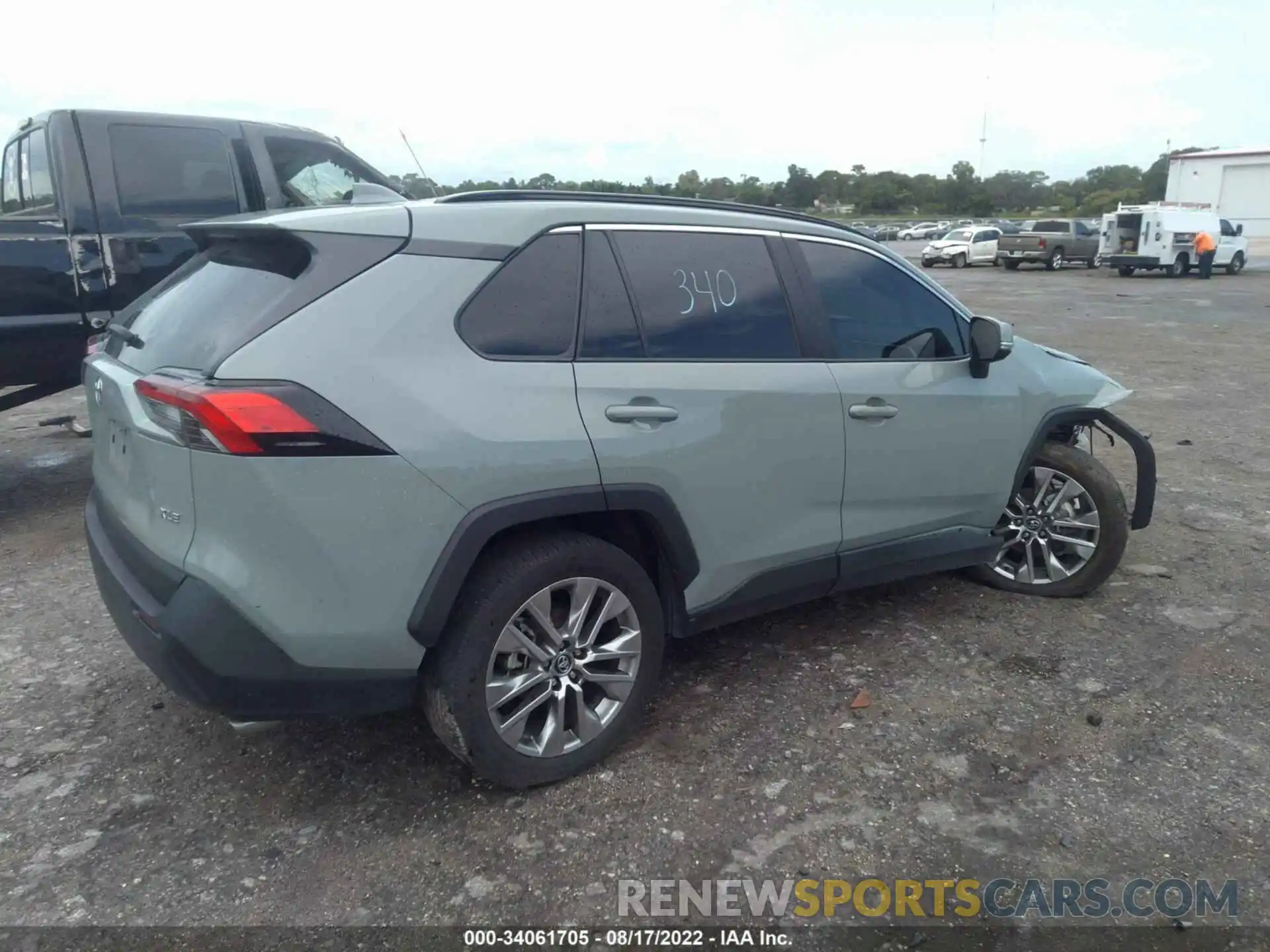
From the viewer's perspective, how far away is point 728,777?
123 inches

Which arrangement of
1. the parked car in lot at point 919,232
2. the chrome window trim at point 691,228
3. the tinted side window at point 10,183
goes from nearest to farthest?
the chrome window trim at point 691,228
the tinted side window at point 10,183
the parked car in lot at point 919,232

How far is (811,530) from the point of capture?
11.6ft

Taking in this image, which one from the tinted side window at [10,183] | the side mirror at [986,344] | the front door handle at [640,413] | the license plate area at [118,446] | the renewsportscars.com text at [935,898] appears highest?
the tinted side window at [10,183]

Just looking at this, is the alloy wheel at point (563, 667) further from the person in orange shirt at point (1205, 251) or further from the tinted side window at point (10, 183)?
the person in orange shirt at point (1205, 251)

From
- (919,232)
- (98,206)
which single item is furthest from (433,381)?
(919,232)

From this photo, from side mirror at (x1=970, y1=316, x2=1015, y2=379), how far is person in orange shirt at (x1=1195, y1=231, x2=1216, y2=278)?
1156 inches

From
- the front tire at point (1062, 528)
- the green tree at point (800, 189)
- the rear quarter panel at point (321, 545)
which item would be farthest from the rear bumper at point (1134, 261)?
the rear quarter panel at point (321, 545)

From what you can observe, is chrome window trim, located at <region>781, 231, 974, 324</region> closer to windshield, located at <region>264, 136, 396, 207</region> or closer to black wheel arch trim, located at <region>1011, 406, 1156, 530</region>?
black wheel arch trim, located at <region>1011, 406, 1156, 530</region>

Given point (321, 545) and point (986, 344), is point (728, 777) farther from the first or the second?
point (986, 344)

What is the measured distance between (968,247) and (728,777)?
114 ft

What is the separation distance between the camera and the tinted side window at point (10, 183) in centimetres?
634

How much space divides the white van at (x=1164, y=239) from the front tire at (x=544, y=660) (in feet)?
101

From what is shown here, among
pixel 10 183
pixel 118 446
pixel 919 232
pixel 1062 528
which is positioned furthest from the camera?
pixel 919 232

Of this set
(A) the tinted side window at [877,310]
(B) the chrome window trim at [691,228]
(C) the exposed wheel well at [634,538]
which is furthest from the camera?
(A) the tinted side window at [877,310]
